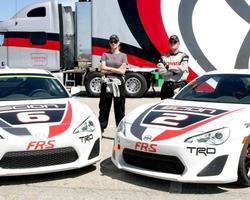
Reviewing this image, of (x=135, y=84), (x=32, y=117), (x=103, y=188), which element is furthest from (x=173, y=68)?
(x=135, y=84)

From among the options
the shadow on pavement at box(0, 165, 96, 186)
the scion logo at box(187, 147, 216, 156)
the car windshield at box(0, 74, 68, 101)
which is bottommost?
the shadow on pavement at box(0, 165, 96, 186)

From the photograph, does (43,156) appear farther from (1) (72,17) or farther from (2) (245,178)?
(1) (72,17)

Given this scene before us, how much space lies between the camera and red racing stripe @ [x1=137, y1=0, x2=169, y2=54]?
13820mm

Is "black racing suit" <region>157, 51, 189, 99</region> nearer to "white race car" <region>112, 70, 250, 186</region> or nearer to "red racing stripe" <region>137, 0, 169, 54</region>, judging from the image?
"white race car" <region>112, 70, 250, 186</region>

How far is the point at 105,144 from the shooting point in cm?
714

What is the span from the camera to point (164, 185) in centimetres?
498

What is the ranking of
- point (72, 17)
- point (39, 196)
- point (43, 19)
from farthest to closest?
1. point (72, 17)
2. point (43, 19)
3. point (39, 196)

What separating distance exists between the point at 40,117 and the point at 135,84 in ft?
30.8

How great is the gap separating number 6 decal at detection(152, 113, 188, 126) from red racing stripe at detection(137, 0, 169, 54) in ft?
29.1

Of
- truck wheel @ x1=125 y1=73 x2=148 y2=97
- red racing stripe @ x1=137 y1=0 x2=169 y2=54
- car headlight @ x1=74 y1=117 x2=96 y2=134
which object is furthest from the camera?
truck wheel @ x1=125 y1=73 x2=148 y2=97

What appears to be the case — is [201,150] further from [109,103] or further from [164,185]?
[109,103]

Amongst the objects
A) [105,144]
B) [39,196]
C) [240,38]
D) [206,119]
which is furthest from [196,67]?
[39,196]

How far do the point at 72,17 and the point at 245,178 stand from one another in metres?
11.9

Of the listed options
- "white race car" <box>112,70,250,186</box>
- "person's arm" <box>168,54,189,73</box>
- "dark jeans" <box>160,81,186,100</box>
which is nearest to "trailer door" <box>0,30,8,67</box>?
"dark jeans" <box>160,81,186,100</box>
